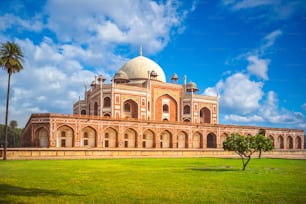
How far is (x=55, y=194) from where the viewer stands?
28.3 feet

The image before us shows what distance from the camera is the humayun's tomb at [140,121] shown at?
32.4 meters

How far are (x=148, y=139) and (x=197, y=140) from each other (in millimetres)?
7512

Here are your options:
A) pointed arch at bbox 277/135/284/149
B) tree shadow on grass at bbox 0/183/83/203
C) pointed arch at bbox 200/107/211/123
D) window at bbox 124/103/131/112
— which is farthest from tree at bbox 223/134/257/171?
pointed arch at bbox 277/135/284/149

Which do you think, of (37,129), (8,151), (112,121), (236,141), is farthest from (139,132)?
(236,141)

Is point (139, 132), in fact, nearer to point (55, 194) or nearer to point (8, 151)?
point (8, 151)

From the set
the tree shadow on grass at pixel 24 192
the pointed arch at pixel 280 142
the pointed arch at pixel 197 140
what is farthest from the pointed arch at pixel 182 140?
the tree shadow on grass at pixel 24 192

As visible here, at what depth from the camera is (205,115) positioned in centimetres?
4925

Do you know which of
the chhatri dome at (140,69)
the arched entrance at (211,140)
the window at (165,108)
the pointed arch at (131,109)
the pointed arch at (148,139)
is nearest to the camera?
the pointed arch at (148,139)

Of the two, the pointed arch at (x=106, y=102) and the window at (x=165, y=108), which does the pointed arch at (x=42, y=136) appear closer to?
the pointed arch at (x=106, y=102)

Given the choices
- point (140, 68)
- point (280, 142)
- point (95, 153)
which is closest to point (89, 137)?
point (95, 153)

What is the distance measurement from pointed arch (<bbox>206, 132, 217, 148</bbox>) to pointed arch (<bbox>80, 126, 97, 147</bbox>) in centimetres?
1685

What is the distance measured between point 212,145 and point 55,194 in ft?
120

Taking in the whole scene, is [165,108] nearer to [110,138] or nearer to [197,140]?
[197,140]

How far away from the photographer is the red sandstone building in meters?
32.5
